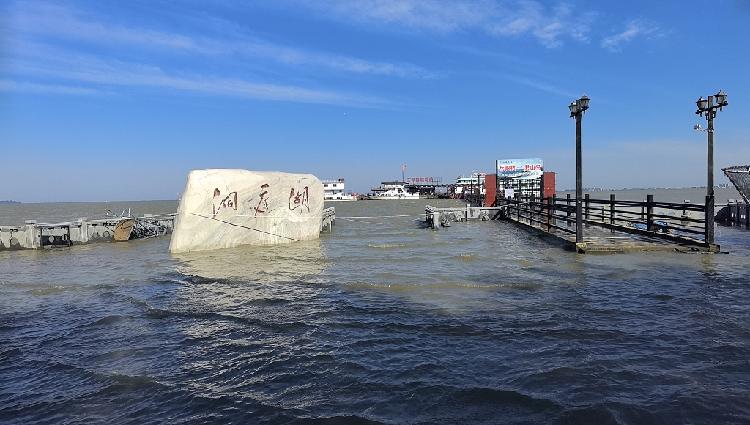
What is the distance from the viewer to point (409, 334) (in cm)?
672

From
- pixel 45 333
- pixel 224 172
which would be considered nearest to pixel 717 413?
pixel 45 333

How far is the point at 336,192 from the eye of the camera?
131500 millimetres

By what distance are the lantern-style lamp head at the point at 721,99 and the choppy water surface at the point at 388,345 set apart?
15.6 ft

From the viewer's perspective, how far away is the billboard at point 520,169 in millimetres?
36438

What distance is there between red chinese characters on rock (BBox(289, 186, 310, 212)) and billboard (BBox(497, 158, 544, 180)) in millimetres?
20572

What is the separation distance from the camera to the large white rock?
661 inches

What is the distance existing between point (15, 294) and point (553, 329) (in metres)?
10.8

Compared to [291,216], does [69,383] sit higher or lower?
lower

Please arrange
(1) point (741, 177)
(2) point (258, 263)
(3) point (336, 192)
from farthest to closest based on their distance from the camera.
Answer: (3) point (336, 192) < (1) point (741, 177) < (2) point (258, 263)

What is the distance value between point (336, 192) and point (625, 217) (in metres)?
115

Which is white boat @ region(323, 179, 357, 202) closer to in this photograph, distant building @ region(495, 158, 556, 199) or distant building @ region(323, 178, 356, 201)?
distant building @ region(323, 178, 356, 201)

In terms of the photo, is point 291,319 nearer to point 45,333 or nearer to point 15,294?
point 45,333

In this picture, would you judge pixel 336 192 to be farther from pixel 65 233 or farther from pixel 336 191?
pixel 65 233

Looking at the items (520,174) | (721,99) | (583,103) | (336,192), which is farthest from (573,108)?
(336,192)
